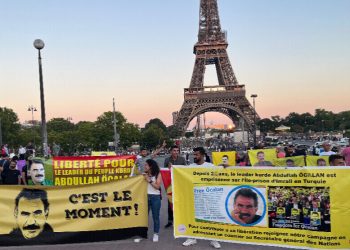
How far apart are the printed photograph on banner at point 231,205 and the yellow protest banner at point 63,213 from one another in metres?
1.37

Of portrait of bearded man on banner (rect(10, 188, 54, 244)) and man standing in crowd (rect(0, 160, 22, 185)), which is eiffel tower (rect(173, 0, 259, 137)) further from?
portrait of bearded man on banner (rect(10, 188, 54, 244))

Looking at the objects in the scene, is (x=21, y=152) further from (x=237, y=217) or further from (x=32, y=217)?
(x=237, y=217)

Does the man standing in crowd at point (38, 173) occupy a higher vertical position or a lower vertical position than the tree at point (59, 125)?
lower

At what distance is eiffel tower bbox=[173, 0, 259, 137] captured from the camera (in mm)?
69075

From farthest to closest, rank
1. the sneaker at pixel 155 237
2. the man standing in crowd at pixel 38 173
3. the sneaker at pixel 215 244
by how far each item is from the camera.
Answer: the man standing in crowd at pixel 38 173 < the sneaker at pixel 155 237 < the sneaker at pixel 215 244

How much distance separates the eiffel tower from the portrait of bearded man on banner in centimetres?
5862

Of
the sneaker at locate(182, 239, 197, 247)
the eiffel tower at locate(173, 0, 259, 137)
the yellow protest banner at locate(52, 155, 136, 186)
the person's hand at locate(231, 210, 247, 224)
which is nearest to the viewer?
the person's hand at locate(231, 210, 247, 224)

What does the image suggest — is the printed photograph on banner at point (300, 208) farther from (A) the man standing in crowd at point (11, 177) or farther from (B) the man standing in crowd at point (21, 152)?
(B) the man standing in crowd at point (21, 152)

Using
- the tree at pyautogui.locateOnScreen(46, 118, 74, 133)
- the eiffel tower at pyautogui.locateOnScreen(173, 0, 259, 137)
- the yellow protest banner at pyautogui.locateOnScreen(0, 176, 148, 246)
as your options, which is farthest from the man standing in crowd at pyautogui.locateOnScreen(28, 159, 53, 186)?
the tree at pyautogui.locateOnScreen(46, 118, 74, 133)

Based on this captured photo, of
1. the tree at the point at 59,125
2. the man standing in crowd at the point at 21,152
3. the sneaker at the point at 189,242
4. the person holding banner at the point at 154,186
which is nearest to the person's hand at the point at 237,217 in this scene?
the sneaker at the point at 189,242

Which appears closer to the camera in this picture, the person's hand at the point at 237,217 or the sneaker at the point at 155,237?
the person's hand at the point at 237,217

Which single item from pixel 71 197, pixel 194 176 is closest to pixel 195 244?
pixel 194 176

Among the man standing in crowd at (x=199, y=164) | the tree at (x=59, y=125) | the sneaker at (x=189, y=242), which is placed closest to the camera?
the man standing in crowd at (x=199, y=164)

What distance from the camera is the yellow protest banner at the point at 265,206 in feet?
18.8
